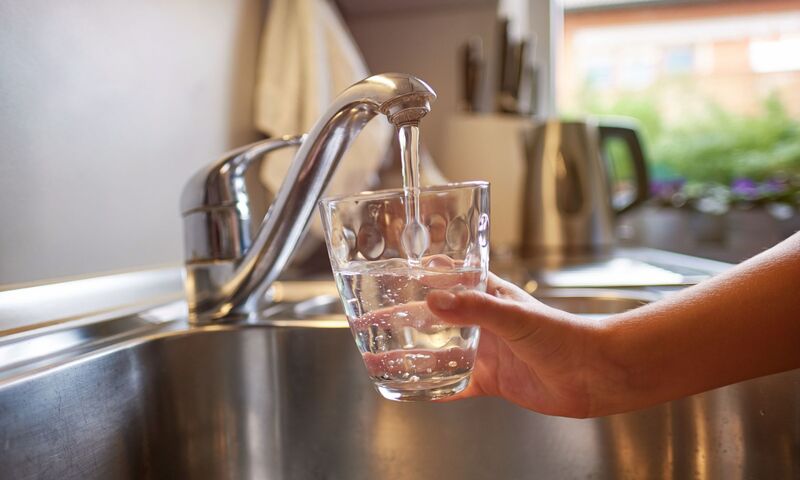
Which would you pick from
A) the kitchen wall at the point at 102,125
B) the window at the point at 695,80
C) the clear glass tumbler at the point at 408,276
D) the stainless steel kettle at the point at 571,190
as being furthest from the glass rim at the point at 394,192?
the window at the point at 695,80

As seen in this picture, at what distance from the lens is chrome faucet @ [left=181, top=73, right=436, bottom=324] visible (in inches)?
21.7

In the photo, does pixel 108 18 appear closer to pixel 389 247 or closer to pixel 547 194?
pixel 389 247

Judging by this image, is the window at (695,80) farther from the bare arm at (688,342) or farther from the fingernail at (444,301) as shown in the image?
the fingernail at (444,301)

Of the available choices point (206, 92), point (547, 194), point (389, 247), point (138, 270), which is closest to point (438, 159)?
point (547, 194)

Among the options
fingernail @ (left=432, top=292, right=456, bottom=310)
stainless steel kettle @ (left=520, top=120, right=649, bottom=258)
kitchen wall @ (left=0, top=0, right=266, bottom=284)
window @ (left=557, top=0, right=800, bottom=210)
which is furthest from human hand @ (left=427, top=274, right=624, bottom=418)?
window @ (left=557, top=0, right=800, bottom=210)

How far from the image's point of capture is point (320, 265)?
3.85 feet

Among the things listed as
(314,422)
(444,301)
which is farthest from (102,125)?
(444,301)

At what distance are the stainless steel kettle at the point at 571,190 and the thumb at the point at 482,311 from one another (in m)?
1.04

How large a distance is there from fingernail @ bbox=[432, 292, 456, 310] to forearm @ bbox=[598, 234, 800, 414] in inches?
4.7

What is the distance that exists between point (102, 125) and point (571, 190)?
95cm

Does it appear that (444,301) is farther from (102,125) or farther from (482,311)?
(102,125)

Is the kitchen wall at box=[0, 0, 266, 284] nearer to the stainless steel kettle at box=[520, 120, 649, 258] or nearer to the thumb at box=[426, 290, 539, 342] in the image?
the thumb at box=[426, 290, 539, 342]

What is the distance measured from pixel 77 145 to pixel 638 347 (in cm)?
49

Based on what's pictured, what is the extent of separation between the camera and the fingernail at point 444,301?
0.34 metres
